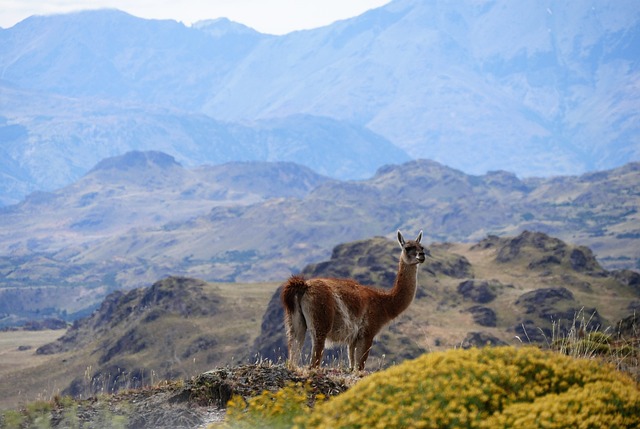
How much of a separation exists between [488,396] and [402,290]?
9.42m

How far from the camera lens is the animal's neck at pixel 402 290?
778 inches

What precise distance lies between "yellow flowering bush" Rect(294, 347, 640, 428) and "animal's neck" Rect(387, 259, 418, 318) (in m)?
7.84

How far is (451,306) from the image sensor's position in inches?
4769

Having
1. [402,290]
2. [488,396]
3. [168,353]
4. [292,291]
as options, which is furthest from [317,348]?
[168,353]

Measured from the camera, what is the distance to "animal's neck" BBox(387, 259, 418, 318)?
1977 centimetres

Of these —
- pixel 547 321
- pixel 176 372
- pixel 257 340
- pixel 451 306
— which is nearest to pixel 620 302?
pixel 547 321

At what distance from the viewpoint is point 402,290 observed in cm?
1994

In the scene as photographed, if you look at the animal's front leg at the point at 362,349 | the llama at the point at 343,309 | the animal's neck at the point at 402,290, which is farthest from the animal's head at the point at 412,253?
the animal's front leg at the point at 362,349

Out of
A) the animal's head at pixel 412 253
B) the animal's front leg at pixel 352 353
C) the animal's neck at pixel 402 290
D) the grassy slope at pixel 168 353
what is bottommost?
the grassy slope at pixel 168 353

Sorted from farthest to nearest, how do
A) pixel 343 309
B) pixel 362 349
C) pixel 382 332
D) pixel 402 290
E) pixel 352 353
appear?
pixel 382 332 < pixel 402 290 < pixel 352 353 < pixel 362 349 < pixel 343 309

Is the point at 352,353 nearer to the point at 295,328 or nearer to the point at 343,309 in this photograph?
→ the point at 343,309

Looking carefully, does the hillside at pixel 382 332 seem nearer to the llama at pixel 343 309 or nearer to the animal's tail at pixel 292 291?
the llama at pixel 343 309

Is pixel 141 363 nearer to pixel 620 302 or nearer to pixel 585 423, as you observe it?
pixel 620 302

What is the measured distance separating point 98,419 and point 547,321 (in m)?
101
